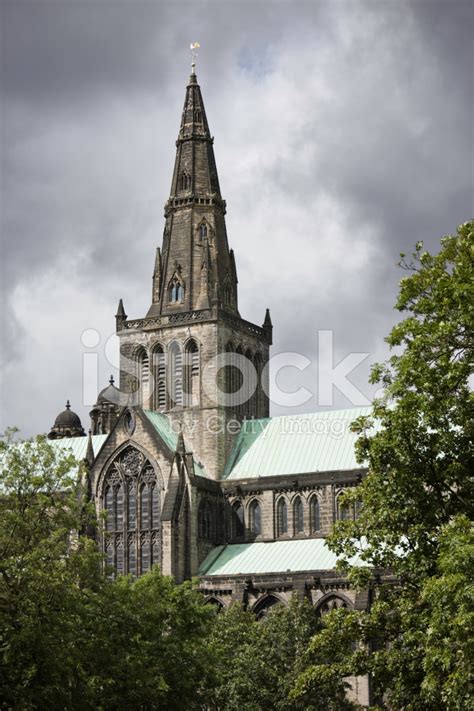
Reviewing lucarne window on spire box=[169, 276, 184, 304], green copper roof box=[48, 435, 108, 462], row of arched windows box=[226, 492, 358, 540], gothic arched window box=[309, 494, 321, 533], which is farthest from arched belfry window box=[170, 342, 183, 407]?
gothic arched window box=[309, 494, 321, 533]

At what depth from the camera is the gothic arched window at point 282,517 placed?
83875mm

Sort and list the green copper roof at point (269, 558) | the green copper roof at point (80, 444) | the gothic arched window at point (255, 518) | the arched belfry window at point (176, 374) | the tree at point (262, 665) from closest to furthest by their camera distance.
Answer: the tree at point (262, 665)
the green copper roof at point (269, 558)
the gothic arched window at point (255, 518)
the arched belfry window at point (176, 374)
the green copper roof at point (80, 444)

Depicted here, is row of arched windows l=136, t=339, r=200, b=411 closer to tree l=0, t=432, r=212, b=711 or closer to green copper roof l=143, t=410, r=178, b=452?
green copper roof l=143, t=410, r=178, b=452

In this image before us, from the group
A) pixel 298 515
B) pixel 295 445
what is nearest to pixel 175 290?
pixel 295 445

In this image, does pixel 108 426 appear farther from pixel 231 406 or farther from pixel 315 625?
pixel 315 625

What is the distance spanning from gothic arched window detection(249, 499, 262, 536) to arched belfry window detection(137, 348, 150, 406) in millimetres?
10278

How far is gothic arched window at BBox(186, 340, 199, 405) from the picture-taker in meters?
87.6

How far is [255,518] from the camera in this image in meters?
85.1

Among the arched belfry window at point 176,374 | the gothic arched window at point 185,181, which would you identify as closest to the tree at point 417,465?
the arched belfry window at point 176,374

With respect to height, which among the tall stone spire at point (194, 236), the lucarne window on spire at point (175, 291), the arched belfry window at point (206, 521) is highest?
the tall stone spire at point (194, 236)

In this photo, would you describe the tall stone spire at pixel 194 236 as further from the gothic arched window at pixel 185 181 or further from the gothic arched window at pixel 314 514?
the gothic arched window at pixel 314 514

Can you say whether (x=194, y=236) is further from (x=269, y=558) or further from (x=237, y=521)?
(x=269, y=558)

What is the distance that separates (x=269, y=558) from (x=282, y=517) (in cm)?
351

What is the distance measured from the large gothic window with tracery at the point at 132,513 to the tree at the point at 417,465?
140ft
